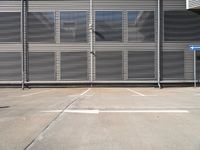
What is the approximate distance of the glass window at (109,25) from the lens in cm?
3062

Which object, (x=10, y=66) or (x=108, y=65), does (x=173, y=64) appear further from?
(x=10, y=66)

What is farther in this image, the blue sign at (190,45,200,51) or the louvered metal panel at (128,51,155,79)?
the louvered metal panel at (128,51,155,79)

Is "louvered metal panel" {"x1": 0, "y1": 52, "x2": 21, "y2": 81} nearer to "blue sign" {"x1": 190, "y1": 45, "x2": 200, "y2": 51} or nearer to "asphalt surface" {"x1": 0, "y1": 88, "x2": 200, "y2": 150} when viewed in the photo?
"blue sign" {"x1": 190, "y1": 45, "x2": 200, "y2": 51}

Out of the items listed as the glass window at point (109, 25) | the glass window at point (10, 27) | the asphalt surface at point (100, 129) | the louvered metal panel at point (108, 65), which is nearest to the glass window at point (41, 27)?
the glass window at point (10, 27)

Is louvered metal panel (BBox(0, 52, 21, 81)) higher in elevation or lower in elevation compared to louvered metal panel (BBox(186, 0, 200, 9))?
lower

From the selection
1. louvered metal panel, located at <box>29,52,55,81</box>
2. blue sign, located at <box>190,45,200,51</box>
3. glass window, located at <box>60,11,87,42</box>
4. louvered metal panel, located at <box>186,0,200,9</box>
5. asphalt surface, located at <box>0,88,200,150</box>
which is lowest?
asphalt surface, located at <box>0,88,200,150</box>

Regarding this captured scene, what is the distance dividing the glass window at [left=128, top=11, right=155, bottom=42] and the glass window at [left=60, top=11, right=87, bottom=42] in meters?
4.37

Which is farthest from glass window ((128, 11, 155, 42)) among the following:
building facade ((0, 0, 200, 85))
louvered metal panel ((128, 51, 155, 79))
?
louvered metal panel ((128, 51, 155, 79))

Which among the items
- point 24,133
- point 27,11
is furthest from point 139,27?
point 24,133

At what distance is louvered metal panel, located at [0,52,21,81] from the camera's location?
3061 cm

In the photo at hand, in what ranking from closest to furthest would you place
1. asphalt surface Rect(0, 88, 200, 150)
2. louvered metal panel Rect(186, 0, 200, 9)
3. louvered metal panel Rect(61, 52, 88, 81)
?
1. asphalt surface Rect(0, 88, 200, 150)
2. louvered metal panel Rect(186, 0, 200, 9)
3. louvered metal panel Rect(61, 52, 88, 81)

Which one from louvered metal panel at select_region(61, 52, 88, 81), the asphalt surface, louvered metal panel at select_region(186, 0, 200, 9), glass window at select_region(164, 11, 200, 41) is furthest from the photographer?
glass window at select_region(164, 11, 200, 41)

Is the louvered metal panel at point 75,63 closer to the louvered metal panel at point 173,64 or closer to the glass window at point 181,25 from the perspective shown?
the louvered metal panel at point 173,64

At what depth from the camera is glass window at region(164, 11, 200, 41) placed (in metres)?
30.6
